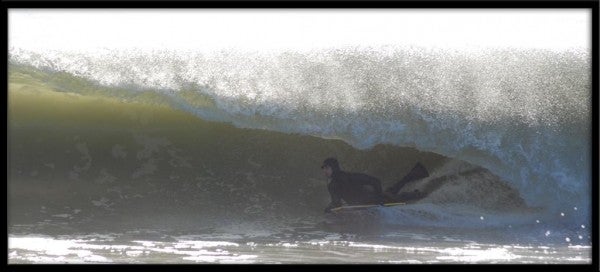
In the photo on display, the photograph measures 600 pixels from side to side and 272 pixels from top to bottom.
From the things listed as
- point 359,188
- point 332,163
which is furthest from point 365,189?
point 332,163

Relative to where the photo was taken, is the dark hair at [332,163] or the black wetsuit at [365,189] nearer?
the black wetsuit at [365,189]

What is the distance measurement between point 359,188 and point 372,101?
82cm

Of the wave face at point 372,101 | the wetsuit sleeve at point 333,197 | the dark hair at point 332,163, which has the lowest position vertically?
the wetsuit sleeve at point 333,197

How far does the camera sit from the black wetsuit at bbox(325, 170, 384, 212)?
7070 millimetres

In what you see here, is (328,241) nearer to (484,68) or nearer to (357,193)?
(357,193)

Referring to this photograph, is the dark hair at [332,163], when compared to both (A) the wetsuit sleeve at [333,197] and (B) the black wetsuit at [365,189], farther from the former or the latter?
(A) the wetsuit sleeve at [333,197]

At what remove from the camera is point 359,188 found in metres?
7.17

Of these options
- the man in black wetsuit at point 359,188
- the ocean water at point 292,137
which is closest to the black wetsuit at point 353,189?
the man in black wetsuit at point 359,188

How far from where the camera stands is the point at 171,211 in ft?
22.9

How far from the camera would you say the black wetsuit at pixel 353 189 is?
23.2 ft

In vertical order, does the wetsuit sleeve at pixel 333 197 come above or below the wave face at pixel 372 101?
below

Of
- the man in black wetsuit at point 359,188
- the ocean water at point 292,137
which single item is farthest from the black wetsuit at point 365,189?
the ocean water at point 292,137

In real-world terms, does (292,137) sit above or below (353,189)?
above

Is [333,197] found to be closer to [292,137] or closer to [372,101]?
[292,137]
